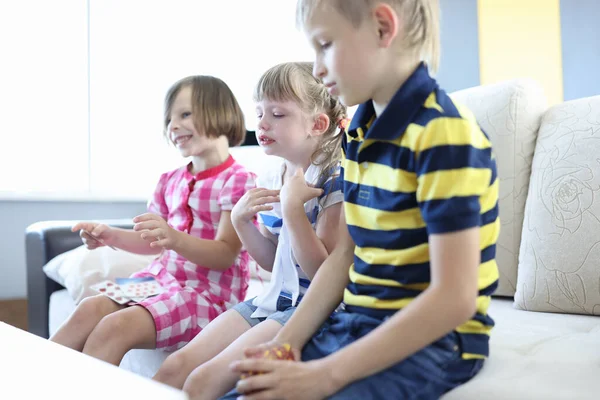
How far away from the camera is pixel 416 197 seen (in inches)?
34.4

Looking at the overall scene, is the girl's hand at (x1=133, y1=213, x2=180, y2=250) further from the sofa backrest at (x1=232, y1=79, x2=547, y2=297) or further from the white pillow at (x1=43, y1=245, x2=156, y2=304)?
the white pillow at (x1=43, y1=245, x2=156, y2=304)

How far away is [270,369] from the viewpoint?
0.83 metres

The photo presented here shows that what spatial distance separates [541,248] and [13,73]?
276cm

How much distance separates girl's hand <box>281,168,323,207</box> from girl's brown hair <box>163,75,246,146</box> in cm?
59

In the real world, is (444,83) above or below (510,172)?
above

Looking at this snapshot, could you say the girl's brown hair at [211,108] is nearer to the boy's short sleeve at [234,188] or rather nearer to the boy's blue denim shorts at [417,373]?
the boy's short sleeve at [234,188]

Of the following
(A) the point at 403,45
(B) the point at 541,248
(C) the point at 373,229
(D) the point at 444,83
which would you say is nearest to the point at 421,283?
(C) the point at 373,229

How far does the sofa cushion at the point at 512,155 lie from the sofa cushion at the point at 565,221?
0.06m

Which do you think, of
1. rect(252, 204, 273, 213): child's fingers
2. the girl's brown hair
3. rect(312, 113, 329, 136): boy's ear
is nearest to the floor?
the girl's brown hair

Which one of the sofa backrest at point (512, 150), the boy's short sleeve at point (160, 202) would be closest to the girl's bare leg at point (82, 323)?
the boy's short sleeve at point (160, 202)

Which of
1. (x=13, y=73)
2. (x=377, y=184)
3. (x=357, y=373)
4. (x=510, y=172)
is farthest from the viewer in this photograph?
(x=13, y=73)

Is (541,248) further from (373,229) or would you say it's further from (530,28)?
(530,28)

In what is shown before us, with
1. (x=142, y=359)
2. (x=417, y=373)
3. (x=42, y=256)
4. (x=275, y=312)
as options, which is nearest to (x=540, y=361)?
(x=417, y=373)

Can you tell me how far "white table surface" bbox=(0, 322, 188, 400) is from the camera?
70 cm
